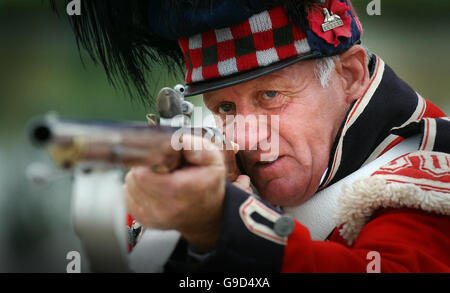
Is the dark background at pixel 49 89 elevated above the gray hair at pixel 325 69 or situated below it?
below

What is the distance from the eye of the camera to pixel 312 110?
1.71 meters

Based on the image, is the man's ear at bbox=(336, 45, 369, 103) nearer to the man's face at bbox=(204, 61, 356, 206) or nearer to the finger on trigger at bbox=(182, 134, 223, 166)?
the man's face at bbox=(204, 61, 356, 206)

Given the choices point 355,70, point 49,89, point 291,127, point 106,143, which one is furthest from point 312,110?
point 49,89

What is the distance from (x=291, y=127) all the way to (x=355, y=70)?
28cm

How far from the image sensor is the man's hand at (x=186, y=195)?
107 cm

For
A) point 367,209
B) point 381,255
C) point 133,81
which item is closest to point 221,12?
point 133,81

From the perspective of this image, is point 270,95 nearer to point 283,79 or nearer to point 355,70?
point 283,79

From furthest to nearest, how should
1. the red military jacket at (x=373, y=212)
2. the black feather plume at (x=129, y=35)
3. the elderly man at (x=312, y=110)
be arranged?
the black feather plume at (x=129, y=35)
the elderly man at (x=312, y=110)
the red military jacket at (x=373, y=212)

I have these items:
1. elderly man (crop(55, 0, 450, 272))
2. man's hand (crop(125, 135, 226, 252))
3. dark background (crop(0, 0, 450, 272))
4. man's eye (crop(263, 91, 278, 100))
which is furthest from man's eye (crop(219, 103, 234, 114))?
dark background (crop(0, 0, 450, 272))

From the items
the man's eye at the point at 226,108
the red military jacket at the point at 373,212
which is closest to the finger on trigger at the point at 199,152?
the red military jacket at the point at 373,212

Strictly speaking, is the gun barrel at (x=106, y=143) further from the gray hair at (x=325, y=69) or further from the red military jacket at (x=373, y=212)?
the gray hair at (x=325, y=69)

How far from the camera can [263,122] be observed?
66.1 inches

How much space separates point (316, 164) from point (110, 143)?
90 cm

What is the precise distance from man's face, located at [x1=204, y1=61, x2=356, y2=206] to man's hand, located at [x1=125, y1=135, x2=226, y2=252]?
1.64 ft
